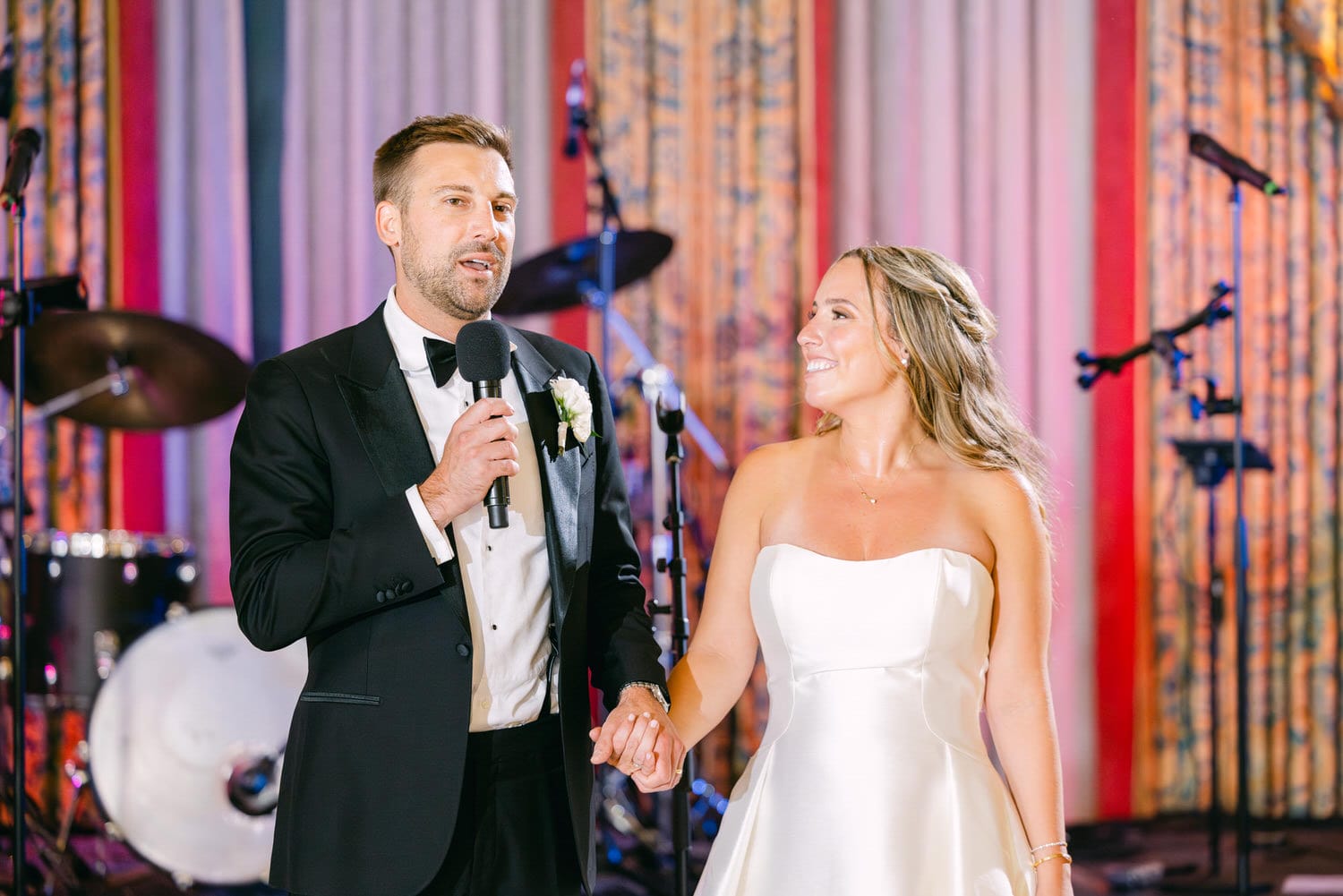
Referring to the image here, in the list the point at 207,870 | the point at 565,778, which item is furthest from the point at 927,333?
the point at 207,870

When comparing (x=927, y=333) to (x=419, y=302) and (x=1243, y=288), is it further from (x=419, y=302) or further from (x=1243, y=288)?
(x=1243, y=288)

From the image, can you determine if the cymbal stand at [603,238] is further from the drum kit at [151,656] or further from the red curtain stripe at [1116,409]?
the red curtain stripe at [1116,409]

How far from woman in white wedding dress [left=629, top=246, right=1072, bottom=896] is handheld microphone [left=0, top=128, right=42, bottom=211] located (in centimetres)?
227

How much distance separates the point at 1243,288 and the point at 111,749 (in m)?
4.98

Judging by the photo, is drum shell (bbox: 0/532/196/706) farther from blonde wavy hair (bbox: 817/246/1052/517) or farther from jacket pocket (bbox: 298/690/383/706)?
blonde wavy hair (bbox: 817/246/1052/517)

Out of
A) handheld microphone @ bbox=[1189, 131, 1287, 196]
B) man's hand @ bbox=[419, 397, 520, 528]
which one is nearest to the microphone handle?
man's hand @ bbox=[419, 397, 520, 528]

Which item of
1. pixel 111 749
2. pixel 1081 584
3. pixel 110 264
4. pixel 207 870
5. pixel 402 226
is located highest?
pixel 110 264

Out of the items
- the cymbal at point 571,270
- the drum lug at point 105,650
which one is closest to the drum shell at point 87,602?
the drum lug at point 105,650

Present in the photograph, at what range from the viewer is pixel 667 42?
17.6 ft

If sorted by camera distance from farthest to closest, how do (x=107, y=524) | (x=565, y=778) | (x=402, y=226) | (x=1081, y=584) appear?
(x=1081, y=584) < (x=107, y=524) < (x=402, y=226) < (x=565, y=778)

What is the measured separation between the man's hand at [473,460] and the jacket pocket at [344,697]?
319 mm

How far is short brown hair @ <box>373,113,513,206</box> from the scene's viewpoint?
2.26m

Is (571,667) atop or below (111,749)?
atop

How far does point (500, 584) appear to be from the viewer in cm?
211
